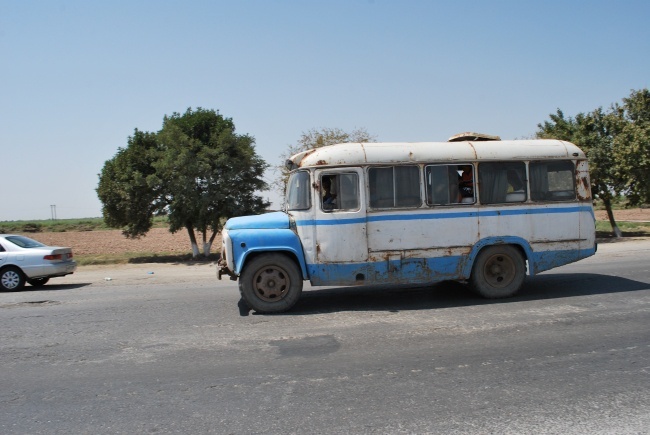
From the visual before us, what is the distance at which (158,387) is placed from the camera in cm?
534

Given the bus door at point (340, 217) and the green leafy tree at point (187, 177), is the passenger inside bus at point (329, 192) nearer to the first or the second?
the bus door at point (340, 217)

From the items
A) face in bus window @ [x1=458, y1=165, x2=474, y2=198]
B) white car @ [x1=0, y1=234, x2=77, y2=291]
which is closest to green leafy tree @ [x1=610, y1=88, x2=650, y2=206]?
face in bus window @ [x1=458, y1=165, x2=474, y2=198]

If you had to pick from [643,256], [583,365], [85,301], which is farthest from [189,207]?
[583,365]

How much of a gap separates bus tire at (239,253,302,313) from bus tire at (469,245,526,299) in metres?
3.19

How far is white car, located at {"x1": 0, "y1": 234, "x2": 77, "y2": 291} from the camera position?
13.7 meters

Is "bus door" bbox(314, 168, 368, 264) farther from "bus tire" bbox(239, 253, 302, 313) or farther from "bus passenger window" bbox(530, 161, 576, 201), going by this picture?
"bus passenger window" bbox(530, 161, 576, 201)

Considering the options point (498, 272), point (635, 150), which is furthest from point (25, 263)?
point (635, 150)

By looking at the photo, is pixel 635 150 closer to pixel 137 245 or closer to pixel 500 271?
pixel 500 271

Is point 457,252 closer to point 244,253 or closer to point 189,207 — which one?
point 244,253

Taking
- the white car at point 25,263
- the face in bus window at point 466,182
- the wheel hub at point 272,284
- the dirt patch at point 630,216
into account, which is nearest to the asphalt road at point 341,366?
the wheel hub at point 272,284

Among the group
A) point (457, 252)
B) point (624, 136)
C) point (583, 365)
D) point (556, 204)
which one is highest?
point (624, 136)

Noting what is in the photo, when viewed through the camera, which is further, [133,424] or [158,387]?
[158,387]

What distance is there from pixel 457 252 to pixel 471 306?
0.95 meters

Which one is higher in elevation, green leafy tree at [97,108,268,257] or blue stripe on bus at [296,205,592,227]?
green leafy tree at [97,108,268,257]
